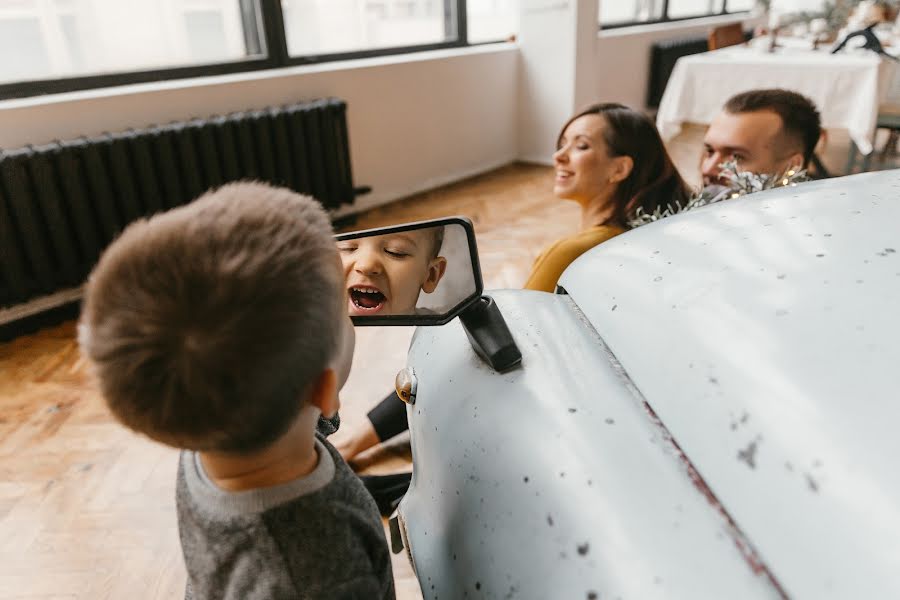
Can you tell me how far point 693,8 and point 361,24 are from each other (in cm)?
502

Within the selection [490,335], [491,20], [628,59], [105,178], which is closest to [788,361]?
[490,335]

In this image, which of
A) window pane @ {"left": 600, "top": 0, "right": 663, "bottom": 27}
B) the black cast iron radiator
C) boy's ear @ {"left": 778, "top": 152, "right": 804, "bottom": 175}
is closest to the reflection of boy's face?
boy's ear @ {"left": 778, "top": 152, "right": 804, "bottom": 175}

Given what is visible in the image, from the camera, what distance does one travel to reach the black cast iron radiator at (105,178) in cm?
277

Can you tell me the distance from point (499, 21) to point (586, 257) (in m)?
5.15

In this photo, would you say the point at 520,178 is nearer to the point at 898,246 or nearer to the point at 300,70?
the point at 300,70

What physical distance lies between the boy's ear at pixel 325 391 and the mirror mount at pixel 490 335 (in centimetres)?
19

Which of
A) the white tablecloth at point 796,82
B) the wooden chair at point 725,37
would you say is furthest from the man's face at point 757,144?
the wooden chair at point 725,37

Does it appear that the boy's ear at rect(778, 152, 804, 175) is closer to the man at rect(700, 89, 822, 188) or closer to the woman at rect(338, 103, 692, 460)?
the man at rect(700, 89, 822, 188)

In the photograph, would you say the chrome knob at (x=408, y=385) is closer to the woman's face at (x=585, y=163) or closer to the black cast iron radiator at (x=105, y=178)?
the woman's face at (x=585, y=163)

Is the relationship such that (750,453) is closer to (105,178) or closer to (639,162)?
(639,162)

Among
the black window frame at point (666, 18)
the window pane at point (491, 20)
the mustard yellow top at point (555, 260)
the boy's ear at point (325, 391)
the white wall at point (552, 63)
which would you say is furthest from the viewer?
the black window frame at point (666, 18)

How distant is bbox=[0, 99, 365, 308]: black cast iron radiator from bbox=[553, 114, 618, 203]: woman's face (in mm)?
2182

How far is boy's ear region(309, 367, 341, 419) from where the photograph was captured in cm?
54

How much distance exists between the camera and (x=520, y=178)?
509cm
